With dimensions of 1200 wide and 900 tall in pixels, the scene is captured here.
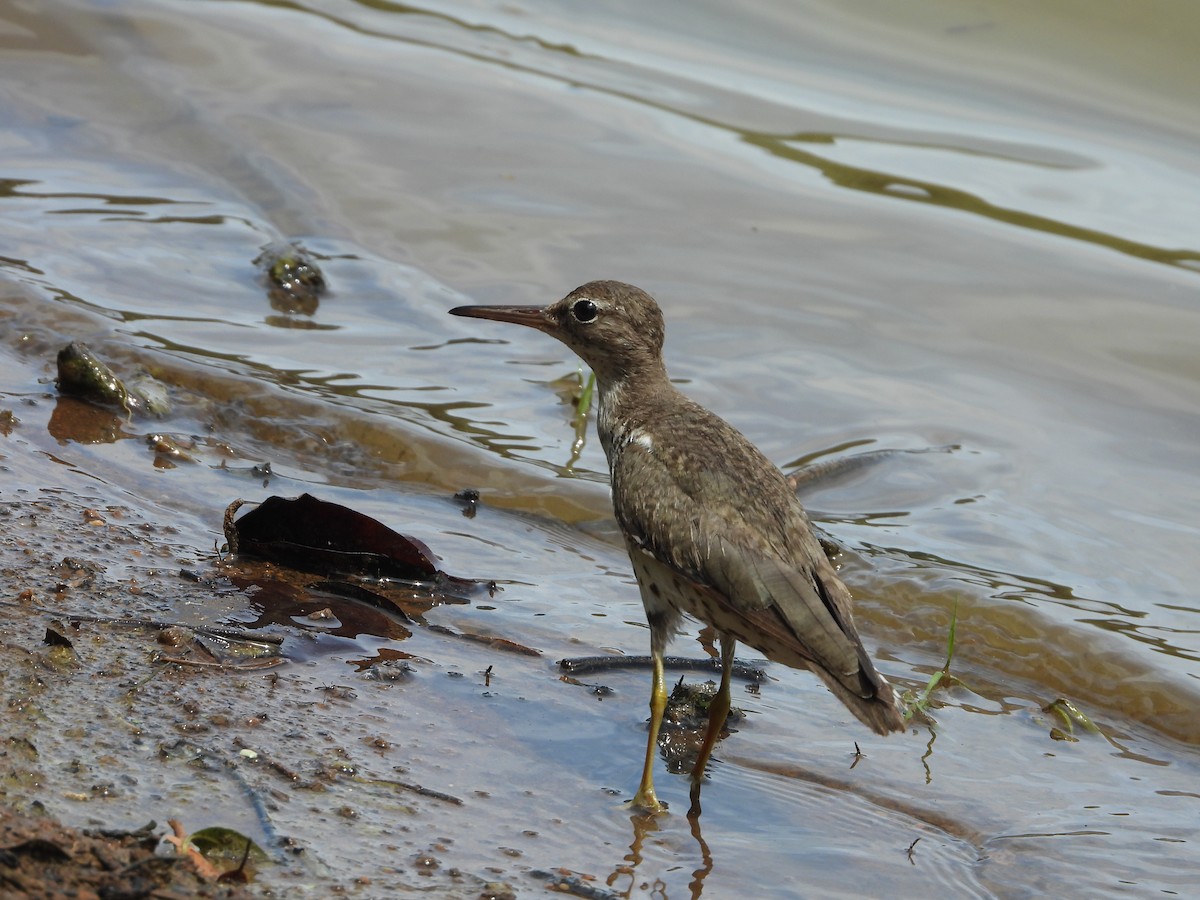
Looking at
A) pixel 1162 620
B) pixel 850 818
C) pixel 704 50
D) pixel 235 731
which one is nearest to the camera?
pixel 235 731

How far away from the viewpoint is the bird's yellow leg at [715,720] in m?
4.82

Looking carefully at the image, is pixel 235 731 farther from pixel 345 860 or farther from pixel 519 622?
pixel 519 622

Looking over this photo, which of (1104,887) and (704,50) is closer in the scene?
(1104,887)

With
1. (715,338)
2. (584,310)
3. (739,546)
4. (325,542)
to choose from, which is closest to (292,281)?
(715,338)

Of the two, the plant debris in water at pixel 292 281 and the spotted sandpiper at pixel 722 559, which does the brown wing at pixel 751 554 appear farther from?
the plant debris in water at pixel 292 281

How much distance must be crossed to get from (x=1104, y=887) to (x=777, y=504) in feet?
5.19

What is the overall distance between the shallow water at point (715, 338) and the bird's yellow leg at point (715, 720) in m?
0.10

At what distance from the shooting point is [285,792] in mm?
4023

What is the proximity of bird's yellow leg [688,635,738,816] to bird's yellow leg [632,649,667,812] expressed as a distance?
0.14 meters

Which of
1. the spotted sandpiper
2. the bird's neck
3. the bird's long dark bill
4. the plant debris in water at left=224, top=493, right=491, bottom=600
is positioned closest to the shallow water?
the plant debris in water at left=224, top=493, right=491, bottom=600

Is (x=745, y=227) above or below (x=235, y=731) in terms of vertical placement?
above

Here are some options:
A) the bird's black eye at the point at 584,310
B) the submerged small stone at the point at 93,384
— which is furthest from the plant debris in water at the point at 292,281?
the bird's black eye at the point at 584,310

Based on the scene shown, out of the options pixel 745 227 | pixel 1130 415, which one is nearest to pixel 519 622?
pixel 1130 415

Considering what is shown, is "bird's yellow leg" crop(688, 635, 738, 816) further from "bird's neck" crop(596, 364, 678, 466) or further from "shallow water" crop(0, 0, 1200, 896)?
"bird's neck" crop(596, 364, 678, 466)
